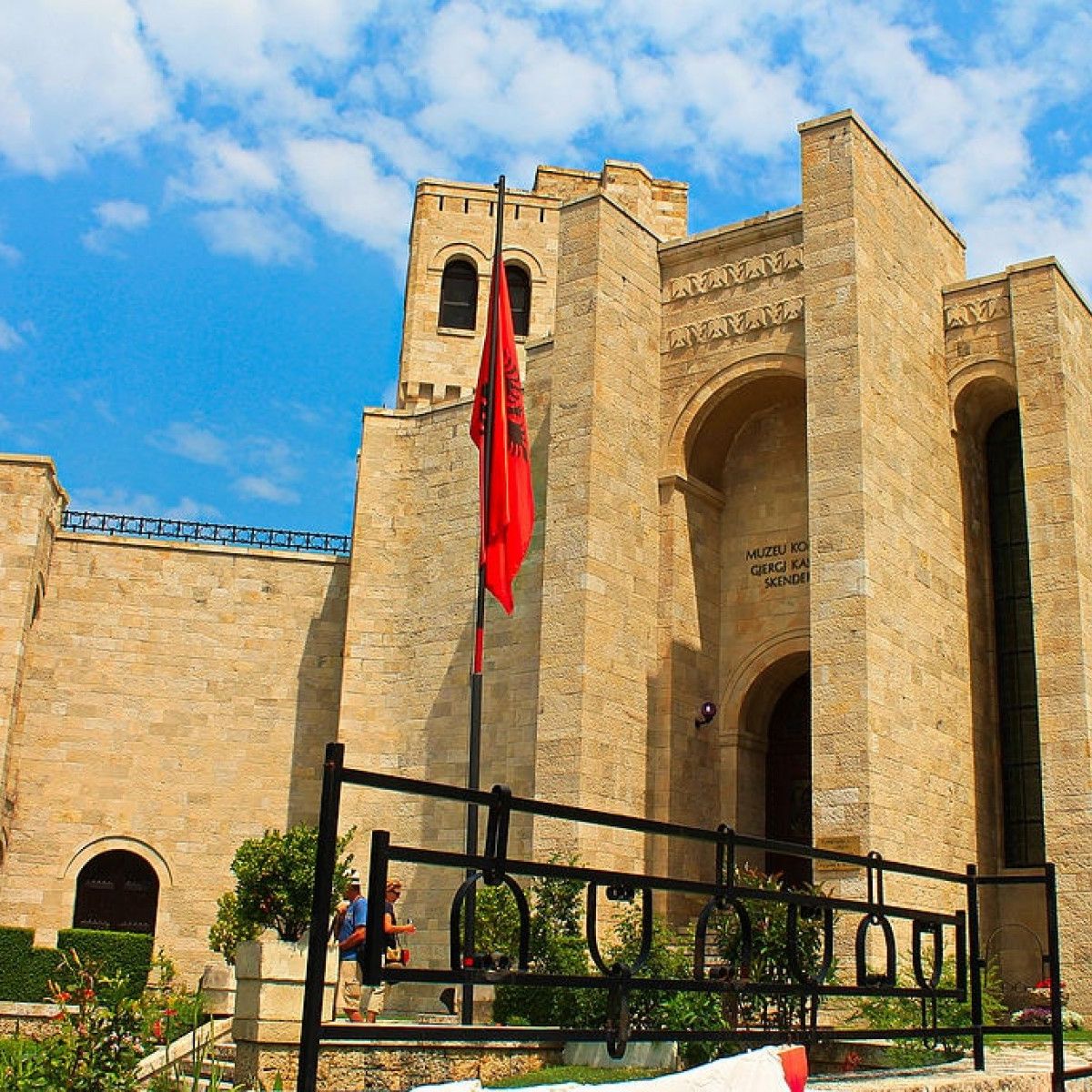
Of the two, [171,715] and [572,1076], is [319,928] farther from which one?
[171,715]

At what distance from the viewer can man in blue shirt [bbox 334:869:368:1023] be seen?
10.0m

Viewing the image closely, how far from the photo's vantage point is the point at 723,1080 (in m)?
3.73

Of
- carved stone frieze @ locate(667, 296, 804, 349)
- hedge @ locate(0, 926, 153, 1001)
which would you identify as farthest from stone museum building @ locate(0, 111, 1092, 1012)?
hedge @ locate(0, 926, 153, 1001)

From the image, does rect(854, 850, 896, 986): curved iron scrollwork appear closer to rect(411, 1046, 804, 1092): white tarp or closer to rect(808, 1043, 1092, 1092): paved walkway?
rect(808, 1043, 1092, 1092): paved walkway

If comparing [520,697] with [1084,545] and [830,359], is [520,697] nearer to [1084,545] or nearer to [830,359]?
[830,359]

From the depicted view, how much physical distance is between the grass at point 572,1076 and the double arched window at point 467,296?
70.2 ft

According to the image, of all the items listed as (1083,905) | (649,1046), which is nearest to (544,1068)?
(649,1046)

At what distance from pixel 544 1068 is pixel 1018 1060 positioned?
2.69m

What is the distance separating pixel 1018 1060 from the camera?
306 inches

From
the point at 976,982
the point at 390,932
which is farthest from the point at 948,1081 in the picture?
the point at 390,932

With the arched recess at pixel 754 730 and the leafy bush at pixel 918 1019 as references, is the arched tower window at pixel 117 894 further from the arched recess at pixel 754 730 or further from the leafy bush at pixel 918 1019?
the leafy bush at pixel 918 1019

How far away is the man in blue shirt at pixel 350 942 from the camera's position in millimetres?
10016

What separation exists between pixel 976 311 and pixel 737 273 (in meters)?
2.81

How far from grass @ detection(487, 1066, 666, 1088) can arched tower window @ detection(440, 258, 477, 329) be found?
2141 centimetres
